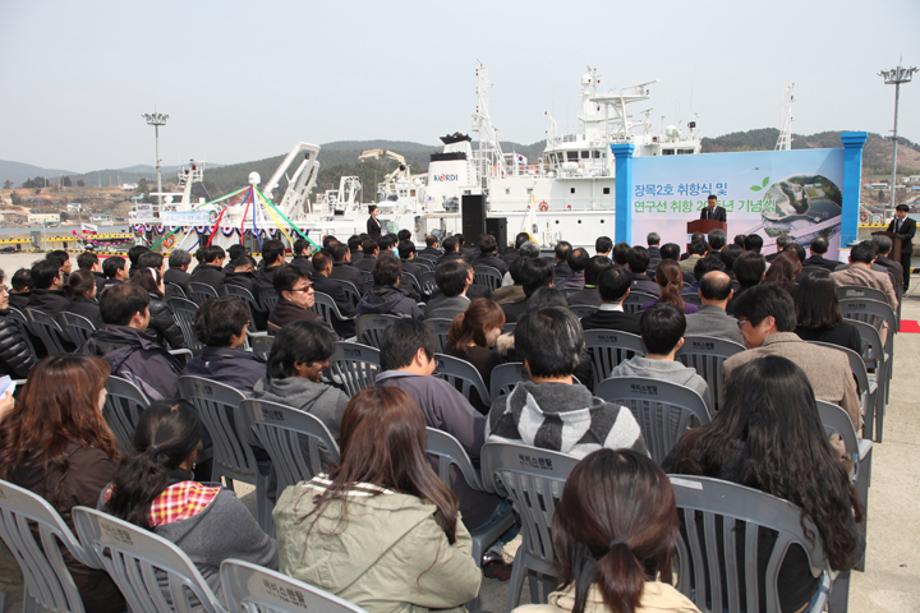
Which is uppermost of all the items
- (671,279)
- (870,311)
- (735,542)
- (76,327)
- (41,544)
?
(671,279)

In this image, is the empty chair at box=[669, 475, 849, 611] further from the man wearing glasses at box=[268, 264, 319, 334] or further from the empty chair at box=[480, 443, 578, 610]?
the man wearing glasses at box=[268, 264, 319, 334]

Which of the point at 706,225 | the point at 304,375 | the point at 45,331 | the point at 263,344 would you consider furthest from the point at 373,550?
the point at 706,225

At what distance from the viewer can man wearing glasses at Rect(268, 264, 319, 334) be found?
490cm

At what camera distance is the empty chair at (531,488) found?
2053mm

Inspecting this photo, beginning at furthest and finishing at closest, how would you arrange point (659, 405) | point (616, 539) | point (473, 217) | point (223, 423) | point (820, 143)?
point (820, 143) < point (473, 217) < point (223, 423) < point (659, 405) < point (616, 539)

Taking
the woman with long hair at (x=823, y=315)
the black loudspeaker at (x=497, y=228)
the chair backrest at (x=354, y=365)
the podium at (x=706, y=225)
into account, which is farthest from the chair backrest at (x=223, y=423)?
the black loudspeaker at (x=497, y=228)

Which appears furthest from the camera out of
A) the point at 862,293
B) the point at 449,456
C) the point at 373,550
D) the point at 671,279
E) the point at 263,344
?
the point at 862,293

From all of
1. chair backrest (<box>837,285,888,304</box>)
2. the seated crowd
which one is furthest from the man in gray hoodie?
chair backrest (<box>837,285,888,304</box>)

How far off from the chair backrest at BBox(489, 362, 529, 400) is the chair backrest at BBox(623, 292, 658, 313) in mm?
2270

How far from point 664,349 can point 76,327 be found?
4.14 m

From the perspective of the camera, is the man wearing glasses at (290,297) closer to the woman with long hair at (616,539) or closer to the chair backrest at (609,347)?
the chair backrest at (609,347)

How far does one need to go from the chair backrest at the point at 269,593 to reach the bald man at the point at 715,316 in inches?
117

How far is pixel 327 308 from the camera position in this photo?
6199mm

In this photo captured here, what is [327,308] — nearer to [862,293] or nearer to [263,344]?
[263,344]
